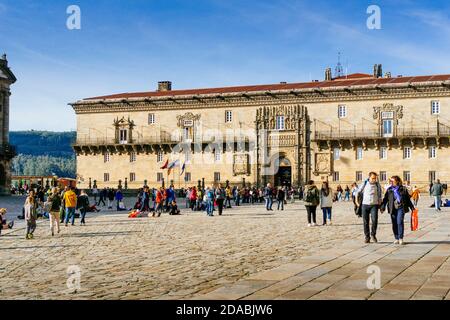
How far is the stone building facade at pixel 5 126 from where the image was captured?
55.6m

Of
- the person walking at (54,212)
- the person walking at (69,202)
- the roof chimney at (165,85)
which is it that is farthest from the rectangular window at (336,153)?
the person walking at (54,212)

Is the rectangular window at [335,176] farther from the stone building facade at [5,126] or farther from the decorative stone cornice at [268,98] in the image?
the stone building facade at [5,126]

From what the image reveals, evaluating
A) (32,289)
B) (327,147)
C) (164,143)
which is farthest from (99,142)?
(32,289)

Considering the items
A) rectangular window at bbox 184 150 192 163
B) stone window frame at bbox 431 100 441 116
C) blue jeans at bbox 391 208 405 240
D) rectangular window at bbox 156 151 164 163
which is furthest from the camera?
rectangular window at bbox 156 151 164 163

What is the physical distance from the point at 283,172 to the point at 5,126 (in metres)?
25.6

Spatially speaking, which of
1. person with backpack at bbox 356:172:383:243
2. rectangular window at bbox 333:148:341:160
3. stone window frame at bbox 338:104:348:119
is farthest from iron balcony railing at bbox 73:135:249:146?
person with backpack at bbox 356:172:383:243

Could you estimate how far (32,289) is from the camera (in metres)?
7.91

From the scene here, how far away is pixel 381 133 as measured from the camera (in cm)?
5162

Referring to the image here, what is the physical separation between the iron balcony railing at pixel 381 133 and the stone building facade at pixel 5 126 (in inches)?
1099

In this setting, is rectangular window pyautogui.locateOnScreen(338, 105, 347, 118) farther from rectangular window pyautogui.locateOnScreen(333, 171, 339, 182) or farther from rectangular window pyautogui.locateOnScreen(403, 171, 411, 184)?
rectangular window pyautogui.locateOnScreen(403, 171, 411, 184)

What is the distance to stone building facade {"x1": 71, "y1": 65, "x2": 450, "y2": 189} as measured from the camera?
50406mm

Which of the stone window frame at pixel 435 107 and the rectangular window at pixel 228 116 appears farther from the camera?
Result: the rectangular window at pixel 228 116

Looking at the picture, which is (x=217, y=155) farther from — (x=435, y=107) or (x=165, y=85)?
(x=435, y=107)

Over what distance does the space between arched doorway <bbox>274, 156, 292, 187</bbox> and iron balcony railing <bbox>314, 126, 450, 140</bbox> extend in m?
3.78
